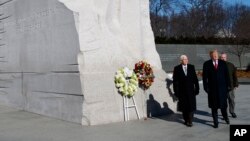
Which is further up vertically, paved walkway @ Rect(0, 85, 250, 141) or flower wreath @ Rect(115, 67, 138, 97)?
flower wreath @ Rect(115, 67, 138, 97)

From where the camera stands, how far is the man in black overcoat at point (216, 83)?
354 inches

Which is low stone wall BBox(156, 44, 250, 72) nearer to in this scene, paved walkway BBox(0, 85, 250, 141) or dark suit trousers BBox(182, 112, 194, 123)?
paved walkway BBox(0, 85, 250, 141)

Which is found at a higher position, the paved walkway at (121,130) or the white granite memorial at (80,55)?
the white granite memorial at (80,55)

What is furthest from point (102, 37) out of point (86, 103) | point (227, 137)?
point (227, 137)

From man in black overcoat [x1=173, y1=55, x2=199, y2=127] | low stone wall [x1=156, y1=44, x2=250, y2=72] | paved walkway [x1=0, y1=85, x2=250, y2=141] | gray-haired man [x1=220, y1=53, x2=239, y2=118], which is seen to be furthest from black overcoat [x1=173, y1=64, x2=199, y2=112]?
low stone wall [x1=156, y1=44, x2=250, y2=72]

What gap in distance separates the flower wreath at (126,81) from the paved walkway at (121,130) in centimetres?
79

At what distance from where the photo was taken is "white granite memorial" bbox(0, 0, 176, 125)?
992 cm

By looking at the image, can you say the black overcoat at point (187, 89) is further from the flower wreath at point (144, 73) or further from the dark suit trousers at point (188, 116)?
the flower wreath at point (144, 73)

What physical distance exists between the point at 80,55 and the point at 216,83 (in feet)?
10.7

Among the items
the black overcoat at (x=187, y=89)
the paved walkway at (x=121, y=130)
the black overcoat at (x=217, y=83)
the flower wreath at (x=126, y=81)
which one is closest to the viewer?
the paved walkway at (x=121, y=130)

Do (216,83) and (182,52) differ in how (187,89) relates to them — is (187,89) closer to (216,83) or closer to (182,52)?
(216,83)

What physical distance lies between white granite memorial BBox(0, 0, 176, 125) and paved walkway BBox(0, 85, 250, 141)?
0.48m

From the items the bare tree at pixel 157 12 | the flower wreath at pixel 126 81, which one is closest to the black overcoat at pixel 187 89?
the flower wreath at pixel 126 81

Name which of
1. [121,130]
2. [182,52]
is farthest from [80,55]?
[182,52]
